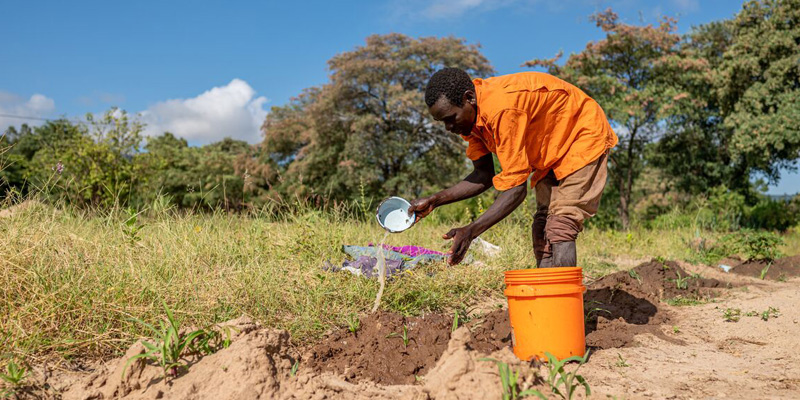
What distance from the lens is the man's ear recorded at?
277 cm

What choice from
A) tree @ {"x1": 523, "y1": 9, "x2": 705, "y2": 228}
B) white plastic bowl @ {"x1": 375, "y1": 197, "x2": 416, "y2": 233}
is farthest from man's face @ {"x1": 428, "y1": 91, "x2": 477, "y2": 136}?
tree @ {"x1": 523, "y1": 9, "x2": 705, "y2": 228}

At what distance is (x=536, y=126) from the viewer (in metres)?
2.94

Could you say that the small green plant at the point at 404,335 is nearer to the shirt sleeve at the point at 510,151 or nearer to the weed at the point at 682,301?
the shirt sleeve at the point at 510,151

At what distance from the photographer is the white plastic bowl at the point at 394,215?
3064 mm

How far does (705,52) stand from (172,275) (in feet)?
51.6

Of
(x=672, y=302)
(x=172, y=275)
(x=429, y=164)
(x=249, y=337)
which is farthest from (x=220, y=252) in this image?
(x=429, y=164)

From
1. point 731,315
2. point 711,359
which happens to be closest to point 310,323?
point 711,359

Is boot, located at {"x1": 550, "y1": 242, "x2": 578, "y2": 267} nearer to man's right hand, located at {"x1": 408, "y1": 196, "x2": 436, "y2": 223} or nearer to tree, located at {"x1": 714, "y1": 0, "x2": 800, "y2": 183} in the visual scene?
man's right hand, located at {"x1": 408, "y1": 196, "x2": 436, "y2": 223}

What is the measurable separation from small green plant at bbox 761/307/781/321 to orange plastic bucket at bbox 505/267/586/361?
1.94 meters

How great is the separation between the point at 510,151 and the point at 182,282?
2071 millimetres

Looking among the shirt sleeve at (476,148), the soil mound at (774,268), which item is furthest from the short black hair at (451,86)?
the soil mound at (774,268)

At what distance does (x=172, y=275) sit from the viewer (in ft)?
10.9

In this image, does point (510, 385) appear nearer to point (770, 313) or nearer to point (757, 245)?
point (770, 313)

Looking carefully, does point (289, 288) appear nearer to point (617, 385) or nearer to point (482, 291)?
point (482, 291)
